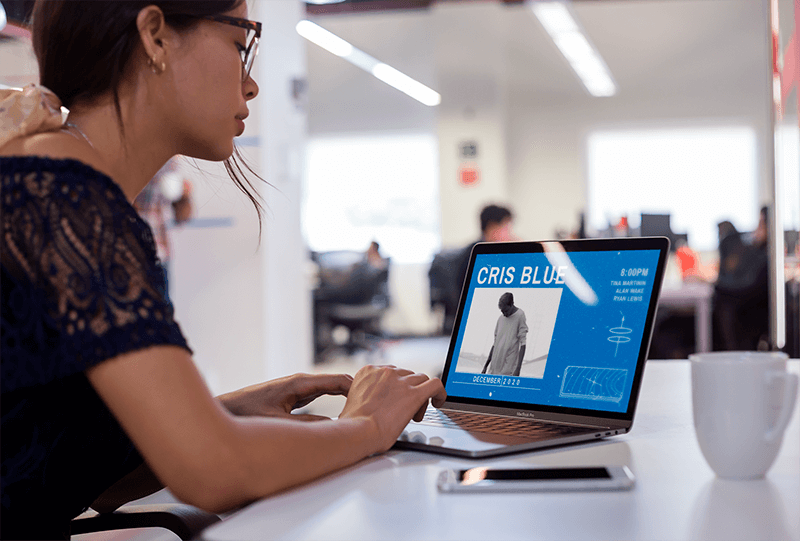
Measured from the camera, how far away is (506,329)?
1.02m

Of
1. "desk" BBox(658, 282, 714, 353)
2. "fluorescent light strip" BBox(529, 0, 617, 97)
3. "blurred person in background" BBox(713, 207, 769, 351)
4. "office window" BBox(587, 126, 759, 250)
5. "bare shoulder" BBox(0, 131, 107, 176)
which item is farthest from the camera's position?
"office window" BBox(587, 126, 759, 250)

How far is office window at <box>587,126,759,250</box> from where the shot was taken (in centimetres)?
970

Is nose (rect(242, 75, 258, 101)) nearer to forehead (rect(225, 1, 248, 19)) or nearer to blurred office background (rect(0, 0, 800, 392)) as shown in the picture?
forehead (rect(225, 1, 248, 19))

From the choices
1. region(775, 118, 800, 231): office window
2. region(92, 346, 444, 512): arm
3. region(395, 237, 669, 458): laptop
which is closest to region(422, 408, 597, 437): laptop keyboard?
region(395, 237, 669, 458): laptop

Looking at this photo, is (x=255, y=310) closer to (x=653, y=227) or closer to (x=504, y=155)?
(x=653, y=227)

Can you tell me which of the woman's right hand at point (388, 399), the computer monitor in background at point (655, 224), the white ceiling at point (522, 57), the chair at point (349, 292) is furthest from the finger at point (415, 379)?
the white ceiling at point (522, 57)

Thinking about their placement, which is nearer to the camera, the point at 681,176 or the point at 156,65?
the point at 156,65

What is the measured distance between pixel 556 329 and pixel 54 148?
2.07ft

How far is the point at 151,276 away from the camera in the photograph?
707 mm

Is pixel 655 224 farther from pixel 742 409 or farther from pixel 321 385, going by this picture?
pixel 742 409

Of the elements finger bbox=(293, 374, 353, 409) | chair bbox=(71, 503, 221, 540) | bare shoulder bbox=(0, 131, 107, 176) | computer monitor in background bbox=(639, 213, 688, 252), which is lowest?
chair bbox=(71, 503, 221, 540)

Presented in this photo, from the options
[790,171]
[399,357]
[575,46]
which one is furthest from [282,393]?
[575,46]

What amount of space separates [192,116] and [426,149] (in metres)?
9.25

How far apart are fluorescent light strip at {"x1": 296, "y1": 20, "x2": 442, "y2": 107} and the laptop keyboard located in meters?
6.53
